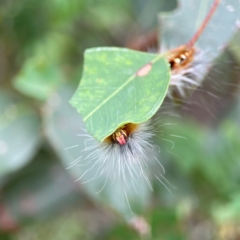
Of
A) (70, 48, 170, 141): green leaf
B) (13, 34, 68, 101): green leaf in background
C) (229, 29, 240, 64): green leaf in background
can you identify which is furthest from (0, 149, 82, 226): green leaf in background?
(70, 48, 170, 141): green leaf

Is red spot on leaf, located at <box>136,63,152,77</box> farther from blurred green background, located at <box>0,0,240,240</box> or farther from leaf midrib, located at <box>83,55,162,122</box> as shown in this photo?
blurred green background, located at <box>0,0,240,240</box>

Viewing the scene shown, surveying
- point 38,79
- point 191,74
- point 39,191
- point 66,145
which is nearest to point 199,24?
point 191,74

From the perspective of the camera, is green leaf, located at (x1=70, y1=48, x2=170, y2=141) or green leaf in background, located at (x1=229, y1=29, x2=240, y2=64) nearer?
green leaf, located at (x1=70, y1=48, x2=170, y2=141)

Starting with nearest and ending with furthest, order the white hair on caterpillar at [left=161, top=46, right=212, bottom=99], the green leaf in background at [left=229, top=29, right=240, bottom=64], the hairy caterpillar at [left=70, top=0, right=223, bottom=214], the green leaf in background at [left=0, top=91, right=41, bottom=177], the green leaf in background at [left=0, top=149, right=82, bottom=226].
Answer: the hairy caterpillar at [left=70, top=0, right=223, bottom=214] < the white hair on caterpillar at [left=161, top=46, right=212, bottom=99] < the green leaf in background at [left=229, top=29, right=240, bottom=64] < the green leaf in background at [left=0, top=91, right=41, bottom=177] < the green leaf in background at [left=0, top=149, right=82, bottom=226]

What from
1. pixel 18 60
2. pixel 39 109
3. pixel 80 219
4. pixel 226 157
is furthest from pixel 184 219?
pixel 18 60

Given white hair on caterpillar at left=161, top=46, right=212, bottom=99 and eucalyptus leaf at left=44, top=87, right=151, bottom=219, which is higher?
white hair on caterpillar at left=161, top=46, right=212, bottom=99
